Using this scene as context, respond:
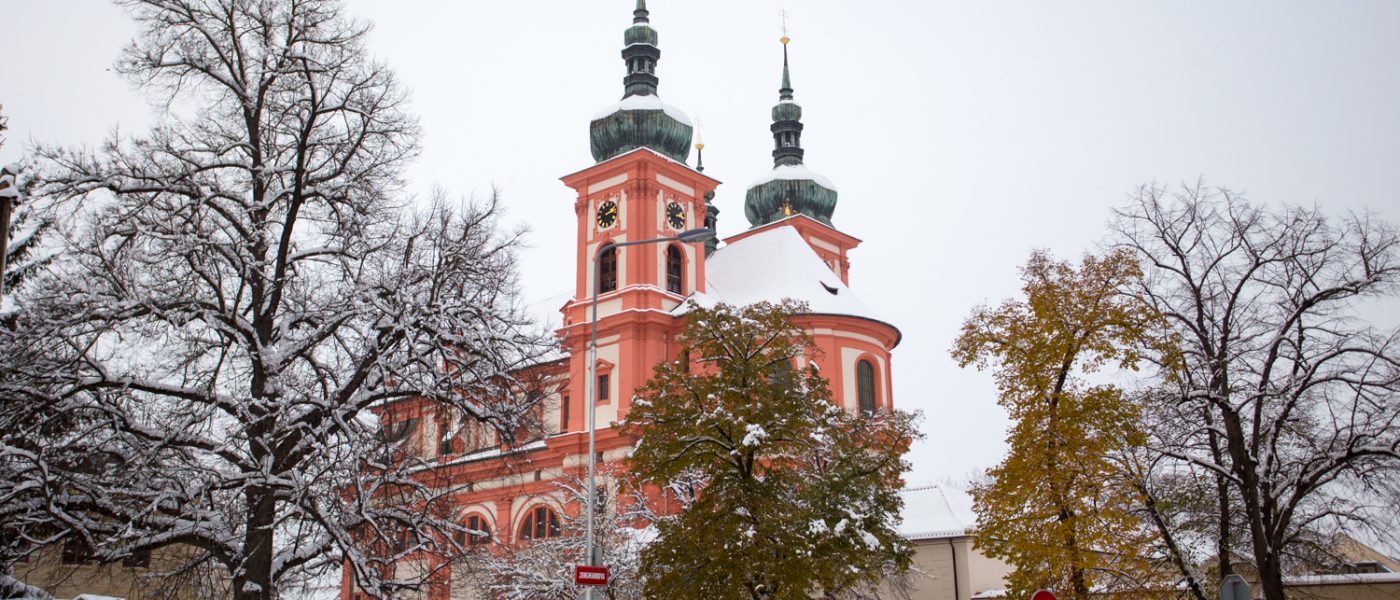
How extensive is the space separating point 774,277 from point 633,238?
639 centimetres

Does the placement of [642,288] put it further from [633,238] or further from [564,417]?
[564,417]

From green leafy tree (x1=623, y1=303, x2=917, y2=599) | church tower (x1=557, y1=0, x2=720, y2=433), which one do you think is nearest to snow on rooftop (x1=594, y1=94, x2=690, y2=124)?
church tower (x1=557, y1=0, x2=720, y2=433)

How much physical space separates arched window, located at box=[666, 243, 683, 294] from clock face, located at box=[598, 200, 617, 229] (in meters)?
2.55

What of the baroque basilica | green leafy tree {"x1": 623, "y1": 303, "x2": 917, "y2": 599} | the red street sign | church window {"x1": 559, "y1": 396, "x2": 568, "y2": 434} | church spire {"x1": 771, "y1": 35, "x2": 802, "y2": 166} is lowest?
the red street sign

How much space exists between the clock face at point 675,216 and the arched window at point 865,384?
9.50m

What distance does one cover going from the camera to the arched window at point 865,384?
4906cm

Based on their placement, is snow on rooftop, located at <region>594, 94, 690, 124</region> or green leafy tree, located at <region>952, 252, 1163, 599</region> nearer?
green leafy tree, located at <region>952, 252, 1163, 599</region>

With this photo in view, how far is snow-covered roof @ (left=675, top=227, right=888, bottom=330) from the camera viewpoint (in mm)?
50844

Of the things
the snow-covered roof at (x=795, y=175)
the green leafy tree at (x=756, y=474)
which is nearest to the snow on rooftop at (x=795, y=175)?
the snow-covered roof at (x=795, y=175)

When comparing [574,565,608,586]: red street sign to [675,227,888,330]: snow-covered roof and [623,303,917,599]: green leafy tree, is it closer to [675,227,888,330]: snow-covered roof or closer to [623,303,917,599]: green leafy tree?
[623,303,917,599]: green leafy tree

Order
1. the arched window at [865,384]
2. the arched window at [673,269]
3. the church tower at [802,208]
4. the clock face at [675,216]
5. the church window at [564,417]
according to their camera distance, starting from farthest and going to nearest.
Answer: the church tower at [802,208], the clock face at [675,216], the arched window at [673,269], the church window at [564,417], the arched window at [865,384]

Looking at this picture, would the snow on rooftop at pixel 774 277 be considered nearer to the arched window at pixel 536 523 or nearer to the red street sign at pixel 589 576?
the arched window at pixel 536 523

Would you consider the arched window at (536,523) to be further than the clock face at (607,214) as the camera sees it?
No

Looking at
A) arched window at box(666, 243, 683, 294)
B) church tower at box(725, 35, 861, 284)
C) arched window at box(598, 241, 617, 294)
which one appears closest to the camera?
arched window at box(598, 241, 617, 294)
